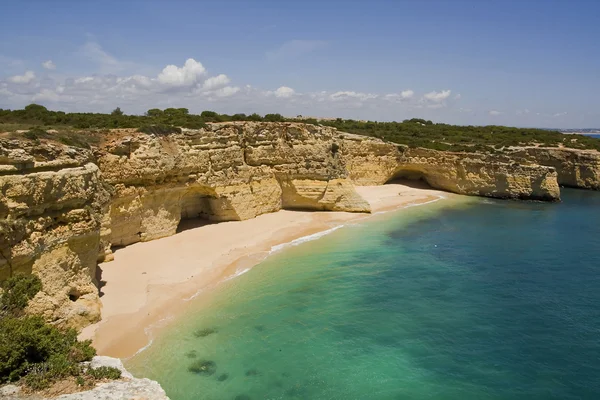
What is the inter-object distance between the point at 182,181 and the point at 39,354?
17730 millimetres

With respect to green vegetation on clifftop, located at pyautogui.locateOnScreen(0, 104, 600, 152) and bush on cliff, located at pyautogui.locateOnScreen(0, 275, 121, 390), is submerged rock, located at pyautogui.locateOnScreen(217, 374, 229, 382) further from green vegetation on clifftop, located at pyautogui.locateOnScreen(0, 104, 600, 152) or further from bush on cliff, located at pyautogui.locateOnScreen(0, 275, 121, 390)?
green vegetation on clifftop, located at pyautogui.locateOnScreen(0, 104, 600, 152)

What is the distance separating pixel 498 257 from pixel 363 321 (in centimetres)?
1274

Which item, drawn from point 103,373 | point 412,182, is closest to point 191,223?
point 103,373

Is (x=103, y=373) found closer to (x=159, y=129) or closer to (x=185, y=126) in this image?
(x=159, y=129)

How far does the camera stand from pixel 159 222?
2608cm

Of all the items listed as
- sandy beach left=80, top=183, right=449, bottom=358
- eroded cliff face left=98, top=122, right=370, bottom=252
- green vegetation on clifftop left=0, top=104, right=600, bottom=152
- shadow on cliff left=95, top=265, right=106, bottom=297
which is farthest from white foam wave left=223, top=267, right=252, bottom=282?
green vegetation on clifftop left=0, top=104, right=600, bottom=152

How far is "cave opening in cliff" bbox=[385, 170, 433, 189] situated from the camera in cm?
4830

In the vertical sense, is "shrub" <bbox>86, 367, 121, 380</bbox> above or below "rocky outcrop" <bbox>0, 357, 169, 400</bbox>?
below

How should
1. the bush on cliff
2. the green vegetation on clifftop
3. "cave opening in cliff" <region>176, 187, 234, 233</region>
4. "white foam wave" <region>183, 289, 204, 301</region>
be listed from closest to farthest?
the bush on cliff
"white foam wave" <region>183, 289, 204, 301</region>
the green vegetation on clifftop
"cave opening in cliff" <region>176, 187, 234, 233</region>

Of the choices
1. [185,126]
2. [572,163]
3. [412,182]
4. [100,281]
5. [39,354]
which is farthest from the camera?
[572,163]

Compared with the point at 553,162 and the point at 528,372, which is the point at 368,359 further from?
the point at 553,162

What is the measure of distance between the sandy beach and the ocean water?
1.12 meters

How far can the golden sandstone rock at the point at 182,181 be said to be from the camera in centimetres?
1443

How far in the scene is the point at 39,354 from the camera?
10.1 metres
